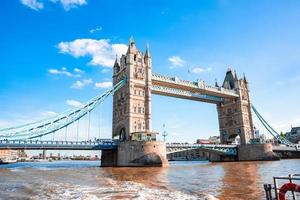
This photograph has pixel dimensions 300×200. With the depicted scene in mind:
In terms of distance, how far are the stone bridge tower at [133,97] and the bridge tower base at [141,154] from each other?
596 cm

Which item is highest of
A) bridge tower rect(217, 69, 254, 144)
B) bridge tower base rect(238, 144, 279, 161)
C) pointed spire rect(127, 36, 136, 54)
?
pointed spire rect(127, 36, 136, 54)

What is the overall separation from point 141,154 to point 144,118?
1317 centimetres

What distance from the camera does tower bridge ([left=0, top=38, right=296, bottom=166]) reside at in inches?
1893

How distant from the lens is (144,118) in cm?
5912

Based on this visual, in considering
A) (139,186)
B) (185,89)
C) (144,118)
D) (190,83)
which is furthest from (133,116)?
(139,186)

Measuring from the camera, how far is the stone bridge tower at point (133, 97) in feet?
189

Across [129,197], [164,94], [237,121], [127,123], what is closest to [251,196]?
[129,197]

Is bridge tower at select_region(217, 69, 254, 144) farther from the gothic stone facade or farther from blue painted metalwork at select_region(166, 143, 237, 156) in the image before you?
the gothic stone facade

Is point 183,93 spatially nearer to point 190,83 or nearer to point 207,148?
point 190,83

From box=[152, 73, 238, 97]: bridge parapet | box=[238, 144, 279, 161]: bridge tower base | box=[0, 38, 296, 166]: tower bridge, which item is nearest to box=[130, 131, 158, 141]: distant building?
box=[0, 38, 296, 166]: tower bridge

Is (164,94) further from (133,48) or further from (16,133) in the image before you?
(16,133)

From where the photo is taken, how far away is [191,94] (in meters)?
72.9

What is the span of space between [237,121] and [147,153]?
45122 millimetres

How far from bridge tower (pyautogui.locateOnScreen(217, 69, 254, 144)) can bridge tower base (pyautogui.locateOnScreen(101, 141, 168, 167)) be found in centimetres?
4074
